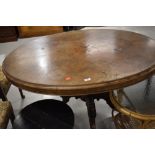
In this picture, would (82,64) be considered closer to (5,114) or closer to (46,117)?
(46,117)

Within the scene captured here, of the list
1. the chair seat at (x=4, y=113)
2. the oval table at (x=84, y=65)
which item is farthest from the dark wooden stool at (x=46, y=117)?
the oval table at (x=84, y=65)

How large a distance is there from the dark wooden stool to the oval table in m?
0.21

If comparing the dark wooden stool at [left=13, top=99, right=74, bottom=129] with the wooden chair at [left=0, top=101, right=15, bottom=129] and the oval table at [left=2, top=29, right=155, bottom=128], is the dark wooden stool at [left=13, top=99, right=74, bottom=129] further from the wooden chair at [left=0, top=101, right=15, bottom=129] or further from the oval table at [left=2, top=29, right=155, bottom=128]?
the oval table at [left=2, top=29, right=155, bottom=128]

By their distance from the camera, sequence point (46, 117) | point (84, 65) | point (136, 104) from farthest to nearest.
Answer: point (136, 104) → point (46, 117) → point (84, 65)

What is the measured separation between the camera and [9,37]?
15.1 feet

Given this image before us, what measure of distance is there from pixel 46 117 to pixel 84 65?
0.49 metres

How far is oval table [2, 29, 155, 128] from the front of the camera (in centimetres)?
118

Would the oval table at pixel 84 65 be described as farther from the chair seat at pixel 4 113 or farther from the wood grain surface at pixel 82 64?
the chair seat at pixel 4 113

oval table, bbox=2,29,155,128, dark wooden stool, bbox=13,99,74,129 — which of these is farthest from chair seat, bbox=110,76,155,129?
dark wooden stool, bbox=13,99,74,129

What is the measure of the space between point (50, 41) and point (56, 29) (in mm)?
2999

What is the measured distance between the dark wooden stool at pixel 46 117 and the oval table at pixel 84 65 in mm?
211

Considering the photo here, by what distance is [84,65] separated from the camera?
1.35m

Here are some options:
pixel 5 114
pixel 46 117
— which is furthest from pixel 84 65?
pixel 5 114

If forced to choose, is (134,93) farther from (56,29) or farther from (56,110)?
(56,29)
